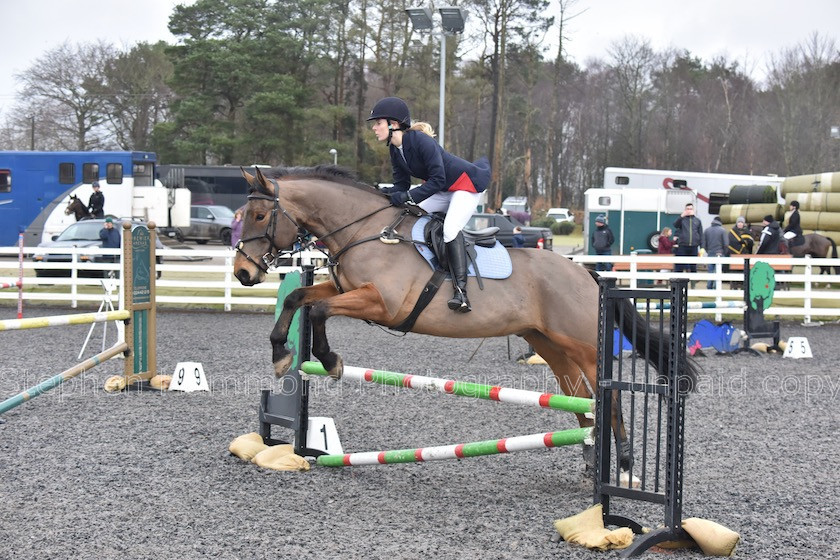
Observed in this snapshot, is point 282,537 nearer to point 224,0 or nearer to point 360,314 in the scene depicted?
point 360,314

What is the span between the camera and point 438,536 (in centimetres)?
408

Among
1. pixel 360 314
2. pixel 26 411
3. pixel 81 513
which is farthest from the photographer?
pixel 26 411

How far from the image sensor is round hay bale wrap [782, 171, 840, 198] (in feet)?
75.4

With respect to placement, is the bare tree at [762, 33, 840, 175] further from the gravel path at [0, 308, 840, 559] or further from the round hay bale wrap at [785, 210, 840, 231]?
the gravel path at [0, 308, 840, 559]

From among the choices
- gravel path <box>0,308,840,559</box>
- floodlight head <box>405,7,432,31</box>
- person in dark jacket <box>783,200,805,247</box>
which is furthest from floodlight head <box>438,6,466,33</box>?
gravel path <box>0,308,840,559</box>

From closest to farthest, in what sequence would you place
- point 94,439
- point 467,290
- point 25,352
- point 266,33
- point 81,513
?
1. point 81,513
2. point 467,290
3. point 94,439
4. point 25,352
5. point 266,33

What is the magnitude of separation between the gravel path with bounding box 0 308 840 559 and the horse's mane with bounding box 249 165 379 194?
5.88 feet

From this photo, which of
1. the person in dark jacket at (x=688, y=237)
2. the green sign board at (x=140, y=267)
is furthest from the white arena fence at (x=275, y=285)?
the green sign board at (x=140, y=267)

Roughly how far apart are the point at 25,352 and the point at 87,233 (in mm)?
9123

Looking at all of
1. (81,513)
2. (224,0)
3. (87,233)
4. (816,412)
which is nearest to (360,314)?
(81,513)

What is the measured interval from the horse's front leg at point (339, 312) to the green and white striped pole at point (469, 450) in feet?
1.67

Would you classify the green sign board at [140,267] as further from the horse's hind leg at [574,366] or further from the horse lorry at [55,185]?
the horse lorry at [55,185]

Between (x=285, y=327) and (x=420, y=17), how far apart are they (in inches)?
510

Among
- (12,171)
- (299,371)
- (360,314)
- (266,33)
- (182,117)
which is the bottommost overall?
(299,371)
